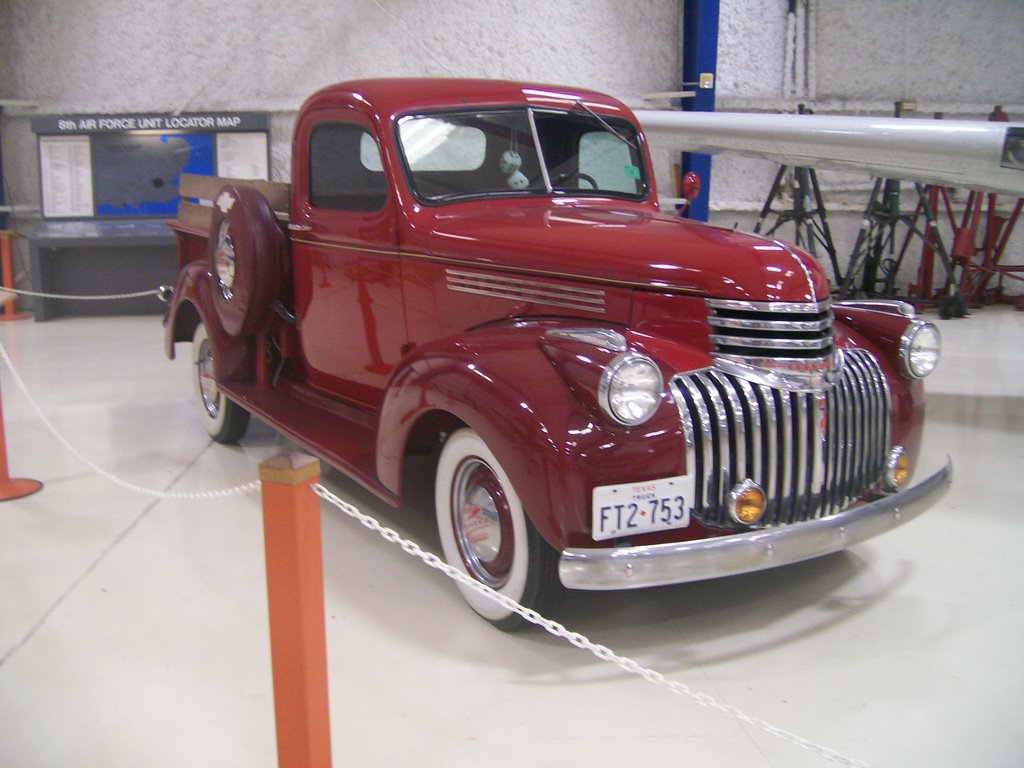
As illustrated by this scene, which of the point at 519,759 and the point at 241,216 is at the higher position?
the point at 241,216

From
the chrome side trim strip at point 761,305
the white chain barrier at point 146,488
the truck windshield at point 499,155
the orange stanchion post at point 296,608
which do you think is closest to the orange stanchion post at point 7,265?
the white chain barrier at point 146,488

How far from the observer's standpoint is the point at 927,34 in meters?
10.8

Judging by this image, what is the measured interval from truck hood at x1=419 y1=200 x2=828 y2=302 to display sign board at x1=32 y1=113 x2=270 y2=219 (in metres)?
7.07

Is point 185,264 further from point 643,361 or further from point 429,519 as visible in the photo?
point 643,361

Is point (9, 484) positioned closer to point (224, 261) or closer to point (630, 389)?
point (224, 261)

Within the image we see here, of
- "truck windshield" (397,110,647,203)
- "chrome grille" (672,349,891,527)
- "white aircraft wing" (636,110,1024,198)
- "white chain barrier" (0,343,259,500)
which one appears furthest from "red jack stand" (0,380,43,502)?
"white aircraft wing" (636,110,1024,198)

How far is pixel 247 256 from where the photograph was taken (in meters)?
3.96

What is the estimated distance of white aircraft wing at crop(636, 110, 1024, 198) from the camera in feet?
17.0

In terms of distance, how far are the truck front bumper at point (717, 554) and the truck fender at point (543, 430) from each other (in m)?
0.10

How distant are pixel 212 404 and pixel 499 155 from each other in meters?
2.30

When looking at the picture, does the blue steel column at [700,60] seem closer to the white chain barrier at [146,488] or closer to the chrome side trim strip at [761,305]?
the white chain barrier at [146,488]

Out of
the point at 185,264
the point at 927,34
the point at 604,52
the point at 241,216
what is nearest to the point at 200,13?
the point at 604,52

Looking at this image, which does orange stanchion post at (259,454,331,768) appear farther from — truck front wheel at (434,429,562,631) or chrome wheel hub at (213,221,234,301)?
chrome wheel hub at (213,221,234,301)

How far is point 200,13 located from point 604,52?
4.46m
